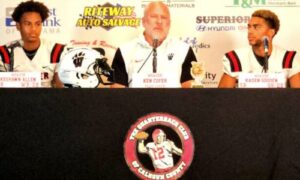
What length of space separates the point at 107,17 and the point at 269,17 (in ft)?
2.99

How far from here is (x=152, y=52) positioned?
2.67 meters

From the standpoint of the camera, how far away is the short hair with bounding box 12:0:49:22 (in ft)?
9.06

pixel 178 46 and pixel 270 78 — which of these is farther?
pixel 178 46

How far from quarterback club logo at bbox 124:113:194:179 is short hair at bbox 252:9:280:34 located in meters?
1.26

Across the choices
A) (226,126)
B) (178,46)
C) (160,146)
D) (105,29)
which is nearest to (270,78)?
(226,126)

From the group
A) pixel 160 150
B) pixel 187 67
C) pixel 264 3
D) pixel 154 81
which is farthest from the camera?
pixel 264 3

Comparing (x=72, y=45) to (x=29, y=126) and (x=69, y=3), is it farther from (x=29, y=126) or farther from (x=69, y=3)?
(x=29, y=126)

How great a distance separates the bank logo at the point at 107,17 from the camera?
295 cm

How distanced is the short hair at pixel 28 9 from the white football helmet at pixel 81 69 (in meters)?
0.83

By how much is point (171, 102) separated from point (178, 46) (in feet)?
3.43

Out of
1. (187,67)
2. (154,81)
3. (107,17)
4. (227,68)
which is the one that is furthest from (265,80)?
(107,17)

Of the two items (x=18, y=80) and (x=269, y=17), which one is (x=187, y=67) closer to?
(x=269, y=17)

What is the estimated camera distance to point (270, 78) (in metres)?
1.93

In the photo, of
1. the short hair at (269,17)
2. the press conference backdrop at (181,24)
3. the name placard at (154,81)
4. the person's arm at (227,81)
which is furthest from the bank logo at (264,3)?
the name placard at (154,81)
